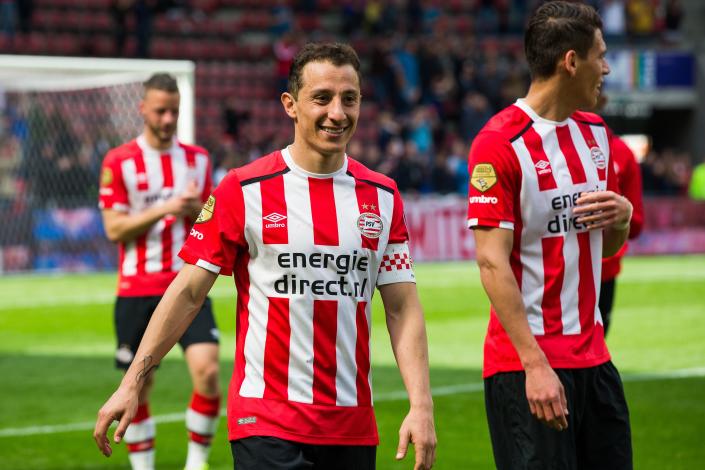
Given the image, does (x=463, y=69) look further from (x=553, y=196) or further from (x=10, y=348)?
(x=553, y=196)

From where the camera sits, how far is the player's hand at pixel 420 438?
3.65 m

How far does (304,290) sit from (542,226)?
3.12 feet

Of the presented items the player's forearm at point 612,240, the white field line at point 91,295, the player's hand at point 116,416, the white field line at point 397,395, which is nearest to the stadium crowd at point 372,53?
the white field line at point 91,295

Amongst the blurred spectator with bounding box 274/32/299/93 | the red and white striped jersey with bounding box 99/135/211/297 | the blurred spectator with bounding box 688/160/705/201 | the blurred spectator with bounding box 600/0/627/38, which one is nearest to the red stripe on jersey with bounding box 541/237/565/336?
the red and white striped jersey with bounding box 99/135/211/297

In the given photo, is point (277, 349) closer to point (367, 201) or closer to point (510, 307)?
point (367, 201)

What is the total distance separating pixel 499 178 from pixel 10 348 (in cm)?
954

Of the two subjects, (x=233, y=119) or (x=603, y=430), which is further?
(x=233, y=119)

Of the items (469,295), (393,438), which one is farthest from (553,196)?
(469,295)

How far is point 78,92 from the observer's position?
18.8m

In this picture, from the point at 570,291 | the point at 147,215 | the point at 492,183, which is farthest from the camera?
the point at 147,215

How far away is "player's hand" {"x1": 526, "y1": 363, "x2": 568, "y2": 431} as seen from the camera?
13.2ft

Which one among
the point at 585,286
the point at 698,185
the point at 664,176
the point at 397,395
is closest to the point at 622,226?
the point at 585,286

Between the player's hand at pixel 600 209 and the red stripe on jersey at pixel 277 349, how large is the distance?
115 centimetres

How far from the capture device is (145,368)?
12.5 feet
